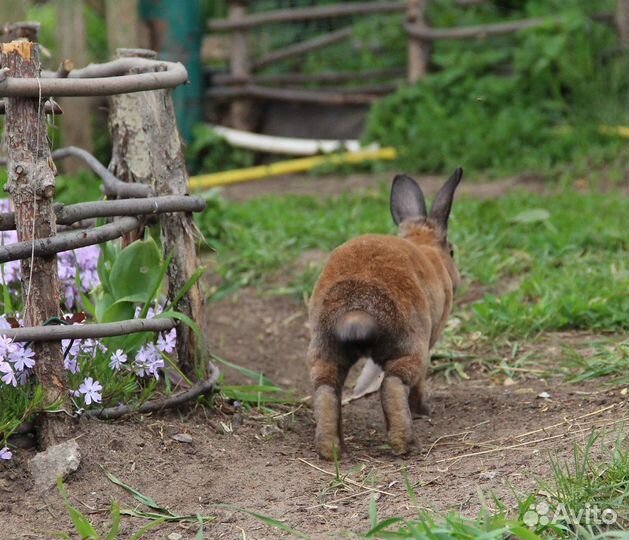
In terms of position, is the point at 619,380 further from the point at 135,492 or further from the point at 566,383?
the point at 135,492

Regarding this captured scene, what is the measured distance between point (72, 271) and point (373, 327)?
4.38 ft

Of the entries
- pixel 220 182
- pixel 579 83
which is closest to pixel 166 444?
pixel 220 182

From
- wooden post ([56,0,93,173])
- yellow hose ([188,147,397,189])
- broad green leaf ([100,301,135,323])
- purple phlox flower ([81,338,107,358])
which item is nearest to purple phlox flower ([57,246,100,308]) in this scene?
broad green leaf ([100,301,135,323])

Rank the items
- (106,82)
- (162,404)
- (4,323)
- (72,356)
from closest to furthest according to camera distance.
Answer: (4,323) < (106,82) < (72,356) < (162,404)

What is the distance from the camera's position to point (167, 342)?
4129 mm

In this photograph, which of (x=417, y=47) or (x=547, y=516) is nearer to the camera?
(x=547, y=516)

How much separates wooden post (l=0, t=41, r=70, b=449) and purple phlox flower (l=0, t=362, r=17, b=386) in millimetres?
126

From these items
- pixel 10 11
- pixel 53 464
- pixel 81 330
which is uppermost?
pixel 10 11

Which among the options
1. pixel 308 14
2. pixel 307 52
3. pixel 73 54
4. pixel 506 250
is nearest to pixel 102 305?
pixel 506 250

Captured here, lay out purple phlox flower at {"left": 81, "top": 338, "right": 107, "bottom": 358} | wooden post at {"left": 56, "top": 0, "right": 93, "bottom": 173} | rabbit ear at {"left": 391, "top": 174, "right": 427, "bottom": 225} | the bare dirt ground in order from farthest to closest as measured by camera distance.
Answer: wooden post at {"left": 56, "top": 0, "right": 93, "bottom": 173} < rabbit ear at {"left": 391, "top": 174, "right": 427, "bottom": 225} < purple phlox flower at {"left": 81, "top": 338, "right": 107, "bottom": 358} < the bare dirt ground

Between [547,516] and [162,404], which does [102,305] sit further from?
[547,516]

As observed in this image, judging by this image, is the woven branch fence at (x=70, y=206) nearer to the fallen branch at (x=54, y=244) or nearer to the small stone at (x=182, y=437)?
the fallen branch at (x=54, y=244)

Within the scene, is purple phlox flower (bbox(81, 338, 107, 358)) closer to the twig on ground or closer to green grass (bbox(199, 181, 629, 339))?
the twig on ground

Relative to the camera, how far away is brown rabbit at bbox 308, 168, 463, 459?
4.05m
